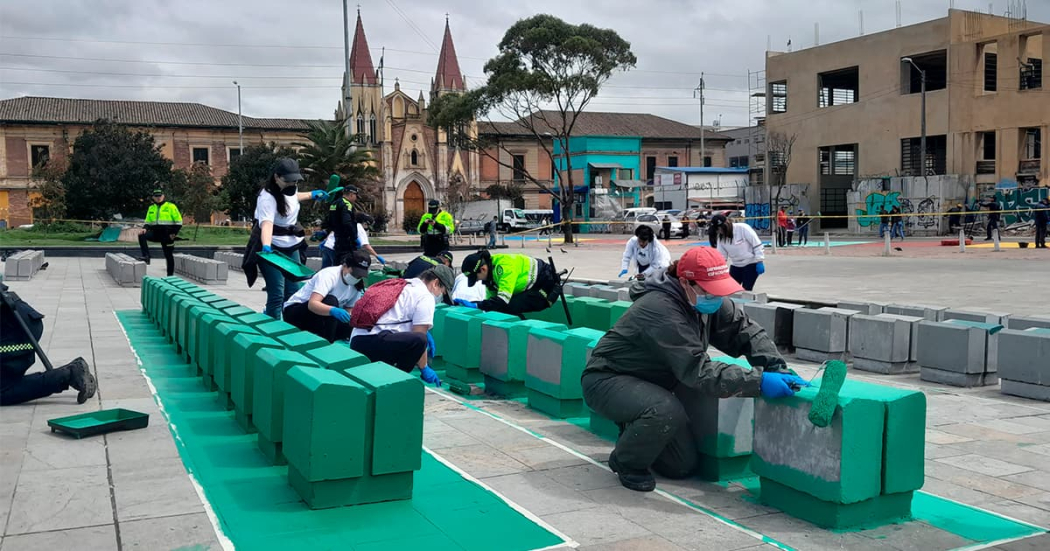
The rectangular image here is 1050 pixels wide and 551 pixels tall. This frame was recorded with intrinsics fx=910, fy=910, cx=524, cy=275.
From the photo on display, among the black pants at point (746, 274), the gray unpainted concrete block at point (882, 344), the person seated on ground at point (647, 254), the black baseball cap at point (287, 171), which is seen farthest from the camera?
the black pants at point (746, 274)

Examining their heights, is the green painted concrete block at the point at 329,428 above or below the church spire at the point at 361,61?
below

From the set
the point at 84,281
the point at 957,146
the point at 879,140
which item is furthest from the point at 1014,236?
the point at 84,281

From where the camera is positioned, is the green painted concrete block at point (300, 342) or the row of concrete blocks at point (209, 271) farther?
the row of concrete blocks at point (209, 271)

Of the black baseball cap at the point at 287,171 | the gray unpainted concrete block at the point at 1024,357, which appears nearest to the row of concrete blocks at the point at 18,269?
the black baseball cap at the point at 287,171

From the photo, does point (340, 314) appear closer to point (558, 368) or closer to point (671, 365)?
point (558, 368)

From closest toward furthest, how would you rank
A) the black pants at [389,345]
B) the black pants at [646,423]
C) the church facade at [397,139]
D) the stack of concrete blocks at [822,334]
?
1. the black pants at [646,423]
2. the black pants at [389,345]
3. the stack of concrete blocks at [822,334]
4. the church facade at [397,139]

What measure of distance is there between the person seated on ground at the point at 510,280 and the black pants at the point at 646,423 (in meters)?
4.25

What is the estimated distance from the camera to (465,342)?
27.3 ft

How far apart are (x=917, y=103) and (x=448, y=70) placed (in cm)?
Result: 4669

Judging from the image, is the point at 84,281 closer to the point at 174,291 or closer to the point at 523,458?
the point at 174,291

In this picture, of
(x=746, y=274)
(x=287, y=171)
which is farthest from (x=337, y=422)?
(x=746, y=274)

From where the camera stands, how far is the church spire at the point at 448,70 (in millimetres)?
80750

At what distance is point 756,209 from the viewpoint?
51125 millimetres

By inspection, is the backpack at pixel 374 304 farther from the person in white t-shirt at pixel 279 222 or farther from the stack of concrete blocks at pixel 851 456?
the stack of concrete blocks at pixel 851 456
